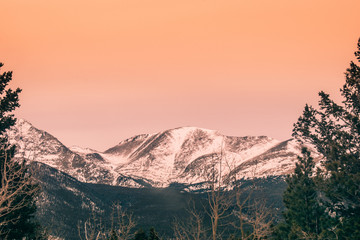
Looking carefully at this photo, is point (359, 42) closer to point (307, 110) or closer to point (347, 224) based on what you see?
point (307, 110)

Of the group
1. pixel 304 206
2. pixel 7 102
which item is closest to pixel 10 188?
pixel 7 102

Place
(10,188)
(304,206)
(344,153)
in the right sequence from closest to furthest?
(10,188)
(344,153)
(304,206)

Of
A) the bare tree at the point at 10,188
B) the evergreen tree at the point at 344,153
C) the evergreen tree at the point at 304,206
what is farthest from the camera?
the evergreen tree at the point at 304,206

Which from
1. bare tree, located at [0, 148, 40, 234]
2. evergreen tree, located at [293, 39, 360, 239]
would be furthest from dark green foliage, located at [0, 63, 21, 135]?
evergreen tree, located at [293, 39, 360, 239]

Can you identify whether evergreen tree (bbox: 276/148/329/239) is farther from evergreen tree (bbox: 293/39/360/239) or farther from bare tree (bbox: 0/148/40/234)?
bare tree (bbox: 0/148/40/234)

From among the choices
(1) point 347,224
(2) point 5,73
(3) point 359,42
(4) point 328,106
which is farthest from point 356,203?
(2) point 5,73

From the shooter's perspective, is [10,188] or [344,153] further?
[344,153]

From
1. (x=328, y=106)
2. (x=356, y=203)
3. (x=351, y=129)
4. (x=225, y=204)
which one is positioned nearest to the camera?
(x=225, y=204)

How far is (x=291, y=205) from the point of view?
2057 inches

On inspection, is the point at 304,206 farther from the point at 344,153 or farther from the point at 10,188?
the point at 10,188

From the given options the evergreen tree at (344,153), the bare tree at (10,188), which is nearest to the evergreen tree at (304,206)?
the evergreen tree at (344,153)

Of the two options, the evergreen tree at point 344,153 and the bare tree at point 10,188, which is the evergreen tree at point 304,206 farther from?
the bare tree at point 10,188

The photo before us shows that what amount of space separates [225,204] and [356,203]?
20.2 m

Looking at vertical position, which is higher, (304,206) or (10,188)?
(304,206)
